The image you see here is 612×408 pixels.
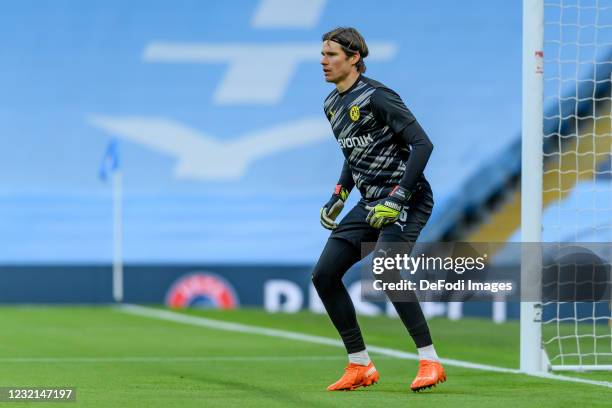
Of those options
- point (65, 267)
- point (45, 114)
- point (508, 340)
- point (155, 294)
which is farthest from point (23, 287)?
point (508, 340)

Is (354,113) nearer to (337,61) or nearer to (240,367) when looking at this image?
(337,61)

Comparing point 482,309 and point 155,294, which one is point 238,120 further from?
point 482,309

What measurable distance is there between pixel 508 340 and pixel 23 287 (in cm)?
1108

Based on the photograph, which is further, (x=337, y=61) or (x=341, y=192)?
(x=341, y=192)

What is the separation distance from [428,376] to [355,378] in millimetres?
421

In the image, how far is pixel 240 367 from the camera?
8.46m

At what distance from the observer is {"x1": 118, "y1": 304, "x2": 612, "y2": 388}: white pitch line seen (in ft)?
25.6

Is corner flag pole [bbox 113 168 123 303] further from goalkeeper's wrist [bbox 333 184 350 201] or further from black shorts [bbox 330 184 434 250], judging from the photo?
black shorts [bbox 330 184 434 250]

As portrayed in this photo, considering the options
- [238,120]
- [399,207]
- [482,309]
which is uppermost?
[238,120]

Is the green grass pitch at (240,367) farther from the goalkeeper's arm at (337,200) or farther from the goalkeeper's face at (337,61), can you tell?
the goalkeeper's face at (337,61)

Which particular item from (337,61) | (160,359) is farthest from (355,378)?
(160,359)

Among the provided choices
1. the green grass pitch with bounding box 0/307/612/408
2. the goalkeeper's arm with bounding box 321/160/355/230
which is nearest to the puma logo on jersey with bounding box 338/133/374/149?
the goalkeeper's arm with bounding box 321/160/355/230

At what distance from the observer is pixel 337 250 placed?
6.71 metres

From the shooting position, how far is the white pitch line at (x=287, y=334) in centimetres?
780
